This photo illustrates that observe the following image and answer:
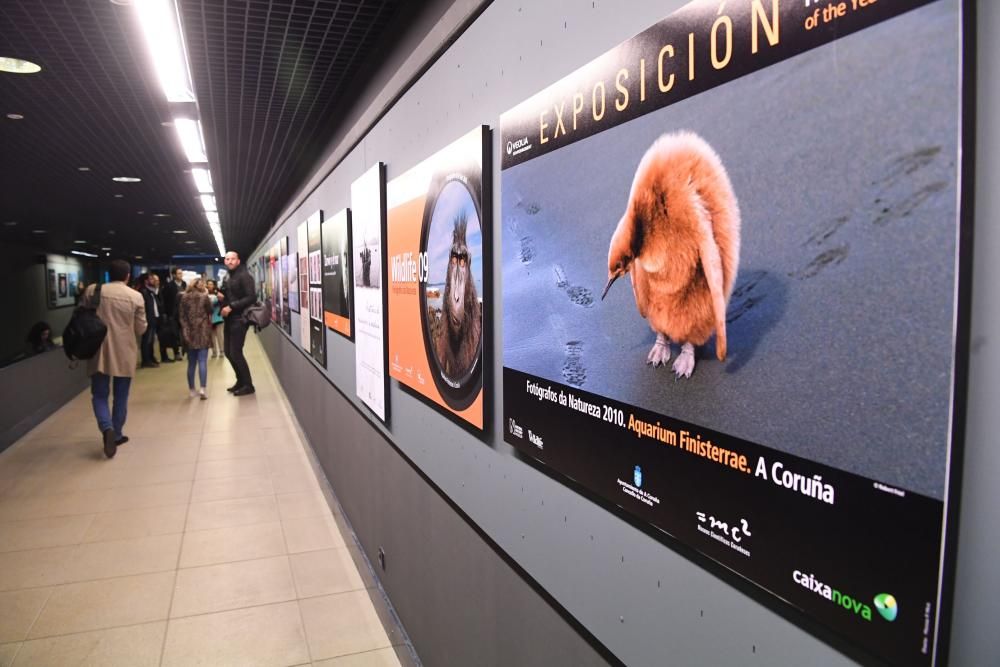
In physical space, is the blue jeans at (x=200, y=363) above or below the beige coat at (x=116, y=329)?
below

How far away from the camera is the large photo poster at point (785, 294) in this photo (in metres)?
0.58

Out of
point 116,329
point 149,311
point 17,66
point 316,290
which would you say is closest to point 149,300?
point 149,311

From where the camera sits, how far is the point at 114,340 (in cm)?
534

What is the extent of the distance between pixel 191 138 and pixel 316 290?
1.76m

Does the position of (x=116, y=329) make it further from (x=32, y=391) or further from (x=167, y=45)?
(x=167, y=45)

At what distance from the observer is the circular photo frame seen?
1.67 metres

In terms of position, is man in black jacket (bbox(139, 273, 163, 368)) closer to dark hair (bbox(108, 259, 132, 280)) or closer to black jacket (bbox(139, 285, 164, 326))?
black jacket (bbox(139, 285, 164, 326))

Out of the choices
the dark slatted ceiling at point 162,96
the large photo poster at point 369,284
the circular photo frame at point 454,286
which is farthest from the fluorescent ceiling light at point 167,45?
the circular photo frame at point 454,286

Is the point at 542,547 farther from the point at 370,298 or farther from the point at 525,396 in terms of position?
the point at 370,298

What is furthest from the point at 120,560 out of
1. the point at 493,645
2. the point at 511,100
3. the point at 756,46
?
the point at 756,46

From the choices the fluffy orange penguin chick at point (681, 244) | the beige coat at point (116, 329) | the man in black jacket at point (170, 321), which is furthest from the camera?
the man in black jacket at point (170, 321)

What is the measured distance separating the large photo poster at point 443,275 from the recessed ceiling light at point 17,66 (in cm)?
239

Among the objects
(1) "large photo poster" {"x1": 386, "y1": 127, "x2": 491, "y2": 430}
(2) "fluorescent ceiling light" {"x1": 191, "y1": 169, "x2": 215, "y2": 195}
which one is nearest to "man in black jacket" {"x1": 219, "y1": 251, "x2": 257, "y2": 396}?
(2) "fluorescent ceiling light" {"x1": 191, "y1": 169, "x2": 215, "y2": 195}

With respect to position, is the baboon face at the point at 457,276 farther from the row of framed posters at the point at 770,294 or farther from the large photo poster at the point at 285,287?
the large photo poster at the point at 285,287
